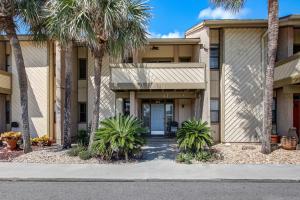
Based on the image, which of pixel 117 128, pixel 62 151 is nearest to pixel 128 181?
pixel 117 128

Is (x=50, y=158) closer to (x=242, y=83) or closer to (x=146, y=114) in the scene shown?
(x=146, y=114)

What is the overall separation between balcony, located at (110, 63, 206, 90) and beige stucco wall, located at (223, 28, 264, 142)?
1.71m

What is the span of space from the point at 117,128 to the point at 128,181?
3.16 metres

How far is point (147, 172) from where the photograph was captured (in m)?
10.1

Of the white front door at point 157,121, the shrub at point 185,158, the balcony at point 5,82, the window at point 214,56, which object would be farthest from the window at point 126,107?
the shrub at point 185,158

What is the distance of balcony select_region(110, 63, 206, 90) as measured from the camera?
16.3 m

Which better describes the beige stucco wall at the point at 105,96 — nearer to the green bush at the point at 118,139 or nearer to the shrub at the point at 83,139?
the shrub at the point at 83,139

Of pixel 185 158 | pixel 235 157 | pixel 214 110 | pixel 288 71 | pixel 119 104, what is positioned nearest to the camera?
pixel 185 158

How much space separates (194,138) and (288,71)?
619 centimetres

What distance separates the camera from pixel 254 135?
54.3 feet

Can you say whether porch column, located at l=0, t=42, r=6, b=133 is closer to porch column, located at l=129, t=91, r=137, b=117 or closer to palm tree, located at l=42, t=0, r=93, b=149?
palm tree, located at l=42, t=0, r=93, b=149

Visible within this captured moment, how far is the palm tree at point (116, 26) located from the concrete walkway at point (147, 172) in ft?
7.50

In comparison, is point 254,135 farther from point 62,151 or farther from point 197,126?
point 62,151

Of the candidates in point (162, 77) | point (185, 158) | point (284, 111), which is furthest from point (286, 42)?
point (185, 158)
